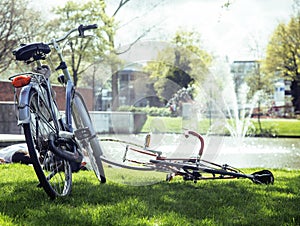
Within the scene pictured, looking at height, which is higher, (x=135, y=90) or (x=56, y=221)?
(x=135, y=90)

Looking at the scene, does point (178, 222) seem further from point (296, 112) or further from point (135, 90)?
point (296, 112)

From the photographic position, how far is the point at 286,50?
85.8 ft

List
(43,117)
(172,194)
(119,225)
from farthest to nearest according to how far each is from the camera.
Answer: (172,194) → (43,117) → (119,225)

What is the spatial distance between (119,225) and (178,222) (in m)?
0.31

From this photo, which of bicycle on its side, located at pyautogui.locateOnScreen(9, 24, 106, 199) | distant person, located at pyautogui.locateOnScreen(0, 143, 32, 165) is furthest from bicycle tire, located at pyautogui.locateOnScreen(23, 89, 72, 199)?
distant person, located at pyautogui.locateOnScreen(0, 143, 32, 165)

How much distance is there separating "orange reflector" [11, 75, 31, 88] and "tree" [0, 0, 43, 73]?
17535 mm

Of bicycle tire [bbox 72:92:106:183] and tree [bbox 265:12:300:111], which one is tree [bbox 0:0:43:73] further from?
bicycle tire [bbox 72:92:106:183]

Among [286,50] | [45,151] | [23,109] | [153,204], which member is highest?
[286,50]

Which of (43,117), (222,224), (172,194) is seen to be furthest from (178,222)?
(43,117)

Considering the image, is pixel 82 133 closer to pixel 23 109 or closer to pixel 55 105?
pixel 55 105

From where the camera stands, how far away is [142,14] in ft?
68.5

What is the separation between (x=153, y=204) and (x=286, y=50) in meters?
24.7

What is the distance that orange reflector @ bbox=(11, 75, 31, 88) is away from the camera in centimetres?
281

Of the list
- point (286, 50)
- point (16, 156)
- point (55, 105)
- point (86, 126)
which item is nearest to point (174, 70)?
point (86, 126)
